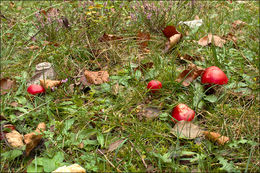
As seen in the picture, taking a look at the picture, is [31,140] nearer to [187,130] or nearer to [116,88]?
[116,88]

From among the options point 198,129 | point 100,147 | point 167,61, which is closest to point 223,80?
point 198,129

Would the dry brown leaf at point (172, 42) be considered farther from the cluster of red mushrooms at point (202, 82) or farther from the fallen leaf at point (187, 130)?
the fallen leaf at point (187, 130)

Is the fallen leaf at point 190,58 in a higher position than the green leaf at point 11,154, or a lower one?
higher

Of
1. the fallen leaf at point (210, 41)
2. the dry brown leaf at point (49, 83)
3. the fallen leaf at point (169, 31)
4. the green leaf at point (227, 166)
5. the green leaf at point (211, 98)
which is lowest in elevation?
the green leaf at point (227, 166)

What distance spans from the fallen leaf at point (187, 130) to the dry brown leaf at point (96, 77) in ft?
2.79

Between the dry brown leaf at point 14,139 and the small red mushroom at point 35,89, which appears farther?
the small red mushroom at point 35,89

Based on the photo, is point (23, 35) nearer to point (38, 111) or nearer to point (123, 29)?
point (123, 29)

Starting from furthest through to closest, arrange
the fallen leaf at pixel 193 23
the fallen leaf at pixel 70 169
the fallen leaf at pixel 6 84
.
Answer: the fallen leaf at pixel 193 23 < the fallen leaf at pixel 6 84 < the fallen leaf at pixel 70 169

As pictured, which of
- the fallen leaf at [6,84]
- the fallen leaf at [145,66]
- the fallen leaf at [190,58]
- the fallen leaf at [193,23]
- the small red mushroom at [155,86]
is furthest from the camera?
the fallen leaf at [193,23]

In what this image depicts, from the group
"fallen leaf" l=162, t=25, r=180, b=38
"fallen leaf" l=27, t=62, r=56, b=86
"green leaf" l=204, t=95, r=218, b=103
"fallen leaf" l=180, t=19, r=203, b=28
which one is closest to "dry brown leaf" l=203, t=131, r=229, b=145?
"green leaf" l=204, t=95, r=218, b=103

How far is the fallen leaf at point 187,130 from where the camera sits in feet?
5.83

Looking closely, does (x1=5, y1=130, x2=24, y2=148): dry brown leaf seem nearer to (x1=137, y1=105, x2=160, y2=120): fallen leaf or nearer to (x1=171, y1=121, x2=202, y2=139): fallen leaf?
(x1=137, y1=105, x2=160, y2=120): fallen leaf

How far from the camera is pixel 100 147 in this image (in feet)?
5.85

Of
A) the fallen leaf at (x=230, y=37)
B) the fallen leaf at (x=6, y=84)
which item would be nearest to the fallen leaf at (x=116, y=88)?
the fallen leaf at (x=6, y=84)
